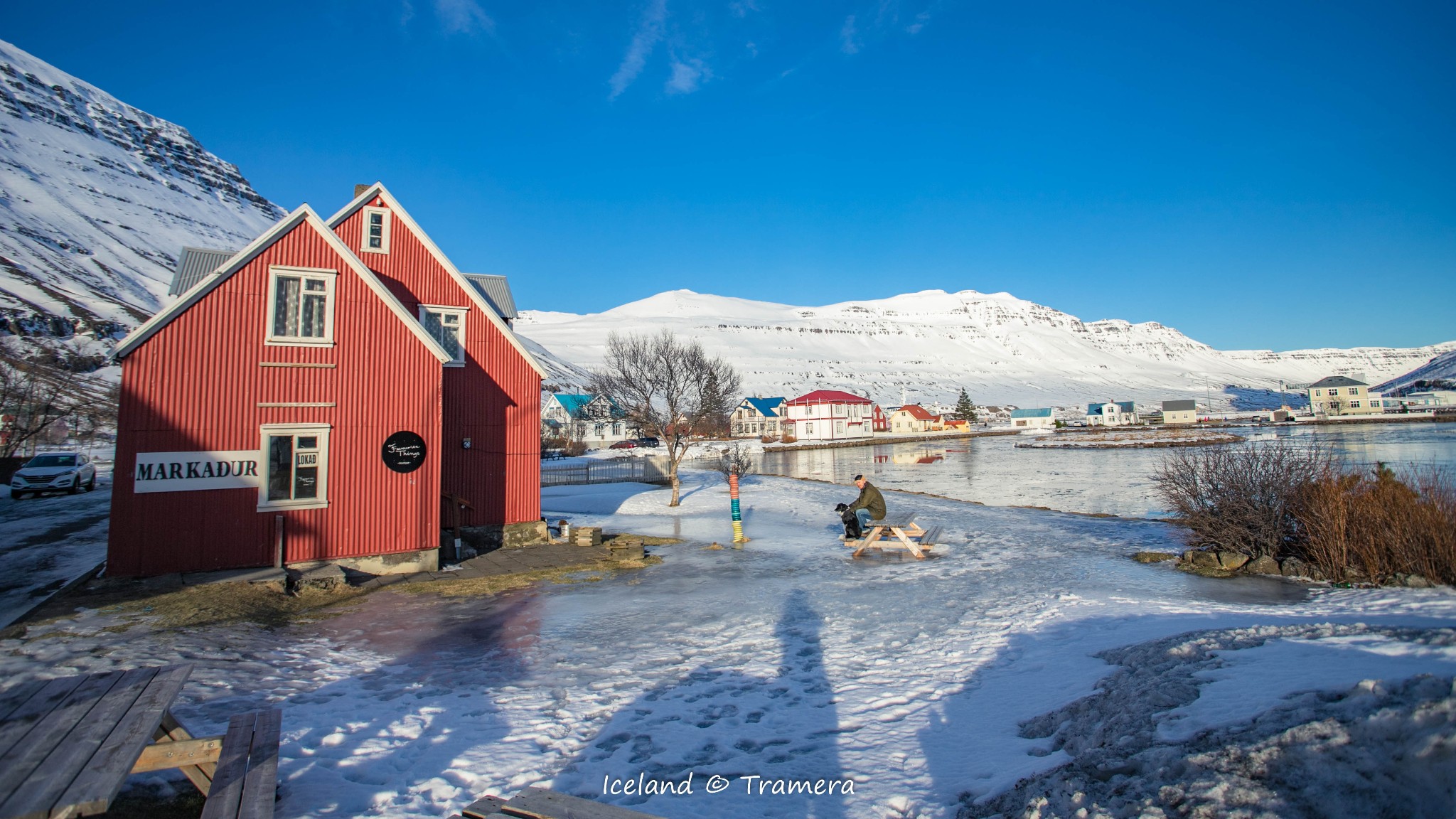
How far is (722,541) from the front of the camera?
1811 centimetres

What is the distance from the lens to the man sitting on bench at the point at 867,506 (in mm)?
16531

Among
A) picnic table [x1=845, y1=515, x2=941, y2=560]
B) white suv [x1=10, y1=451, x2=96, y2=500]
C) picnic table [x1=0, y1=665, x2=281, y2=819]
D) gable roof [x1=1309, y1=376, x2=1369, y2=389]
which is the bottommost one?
picnic table [x1=845, y1=515, x2=941, y2=560]

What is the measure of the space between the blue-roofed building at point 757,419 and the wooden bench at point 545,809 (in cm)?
12086

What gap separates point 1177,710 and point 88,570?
61.4ft

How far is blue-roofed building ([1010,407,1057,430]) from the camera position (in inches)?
5763

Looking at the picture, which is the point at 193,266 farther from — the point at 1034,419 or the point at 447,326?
the point at 1034,419

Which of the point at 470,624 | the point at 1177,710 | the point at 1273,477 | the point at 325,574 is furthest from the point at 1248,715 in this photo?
the point at 325,574


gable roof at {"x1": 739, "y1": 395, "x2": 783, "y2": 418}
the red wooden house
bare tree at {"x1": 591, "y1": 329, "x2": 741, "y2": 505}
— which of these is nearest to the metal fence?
bare tree at {"x1": 591, "y1": 329, "x2": 741, "y2": 505}

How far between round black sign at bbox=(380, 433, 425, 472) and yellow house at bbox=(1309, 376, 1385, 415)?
193665mm

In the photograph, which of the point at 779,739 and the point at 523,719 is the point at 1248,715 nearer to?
the point at 779,739

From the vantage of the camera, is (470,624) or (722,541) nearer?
(470,624)

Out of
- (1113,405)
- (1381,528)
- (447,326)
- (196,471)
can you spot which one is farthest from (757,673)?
(1113,405)

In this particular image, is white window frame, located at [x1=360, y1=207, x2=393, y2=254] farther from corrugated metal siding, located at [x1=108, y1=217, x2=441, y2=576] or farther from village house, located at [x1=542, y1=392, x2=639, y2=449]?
village house, located at [x1=542, y1=392, x2=639, y2=449]

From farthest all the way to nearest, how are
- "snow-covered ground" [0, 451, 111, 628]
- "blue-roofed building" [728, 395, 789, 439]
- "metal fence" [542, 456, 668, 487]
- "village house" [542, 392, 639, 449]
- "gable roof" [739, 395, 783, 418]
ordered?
"gable roof" [739, 395, 783, 418], "blue-roofed building" [728, 395, 789, 439], "village house" [542, 392, 639, 449], "metal fence" [542, 456, 668, 487], "snow-covered ground" [0, 451, 111, 628]
